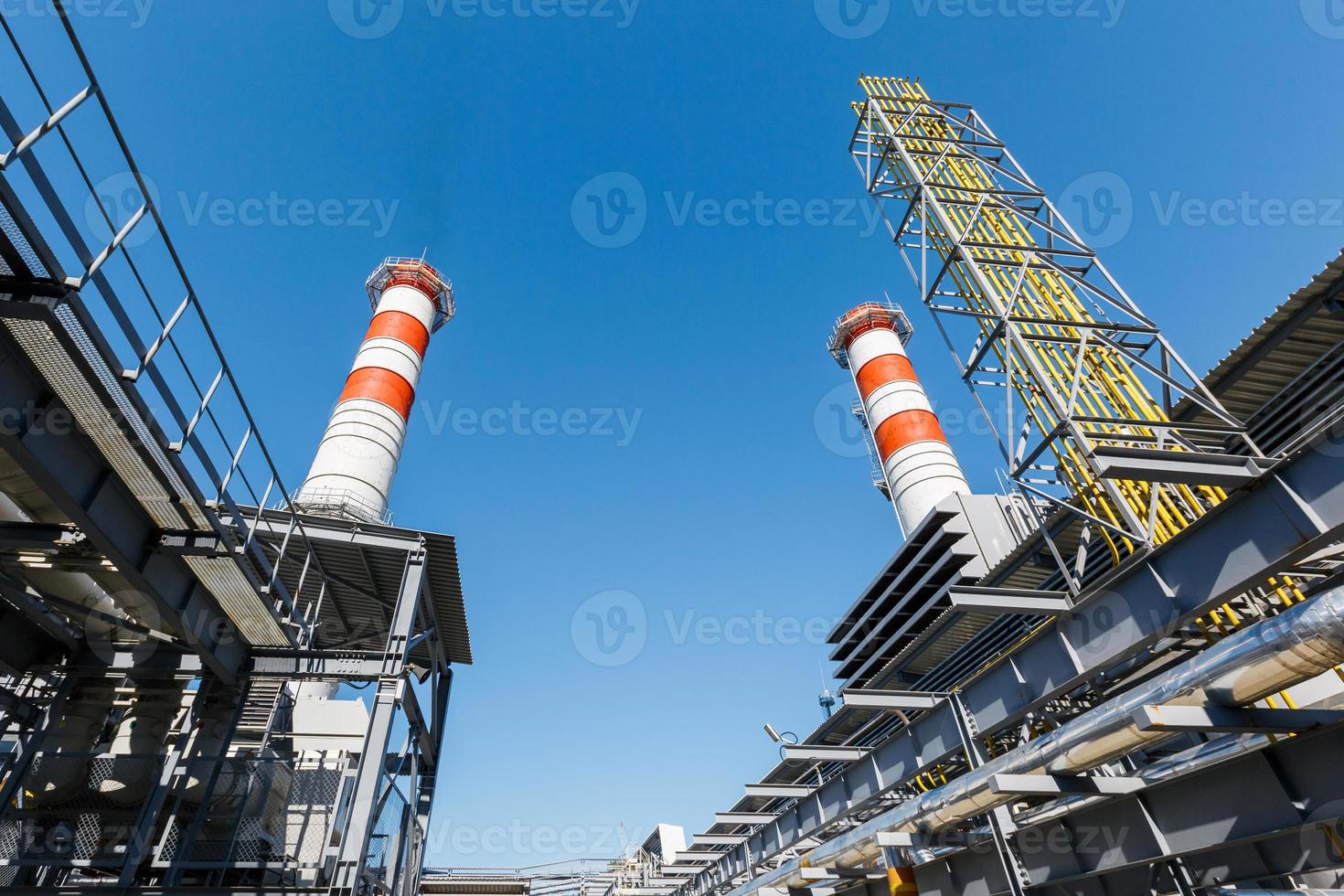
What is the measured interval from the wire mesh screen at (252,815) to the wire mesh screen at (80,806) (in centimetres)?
62

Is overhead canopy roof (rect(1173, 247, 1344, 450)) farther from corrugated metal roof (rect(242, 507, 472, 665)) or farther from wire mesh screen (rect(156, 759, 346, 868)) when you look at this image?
wire mesh screen (rect(156, 759, 346, 868))

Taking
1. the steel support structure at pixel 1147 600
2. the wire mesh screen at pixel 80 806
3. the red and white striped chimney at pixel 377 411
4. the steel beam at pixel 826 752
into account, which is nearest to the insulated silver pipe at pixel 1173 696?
the steel support structure at pixel 1147 600

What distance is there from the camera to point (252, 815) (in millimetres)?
10086

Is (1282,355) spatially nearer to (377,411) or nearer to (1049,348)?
(1049,348)

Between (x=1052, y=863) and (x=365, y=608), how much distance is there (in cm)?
1258

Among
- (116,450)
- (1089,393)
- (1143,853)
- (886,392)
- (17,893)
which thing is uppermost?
(886,392)

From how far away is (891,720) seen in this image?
1809 centimetres

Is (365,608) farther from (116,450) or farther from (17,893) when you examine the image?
(116,450)

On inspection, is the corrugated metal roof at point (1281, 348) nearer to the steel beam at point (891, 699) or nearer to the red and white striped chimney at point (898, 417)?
the steel beam at point (891, 699)

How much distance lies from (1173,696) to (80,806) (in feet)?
42.0

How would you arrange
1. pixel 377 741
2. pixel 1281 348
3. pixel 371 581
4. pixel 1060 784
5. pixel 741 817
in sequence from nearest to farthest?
pixel 1060 784, pixel 1281 348, pixel 377 741, pixel 371 581, pixel 741 817

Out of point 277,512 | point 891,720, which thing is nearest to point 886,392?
point 891,720

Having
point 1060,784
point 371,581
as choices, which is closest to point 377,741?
point 371,581

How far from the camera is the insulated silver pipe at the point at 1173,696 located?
4.19 m
